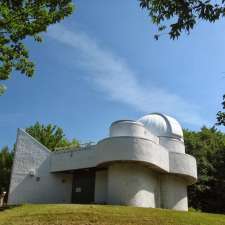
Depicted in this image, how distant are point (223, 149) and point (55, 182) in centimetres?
2107

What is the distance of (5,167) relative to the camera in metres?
42.8

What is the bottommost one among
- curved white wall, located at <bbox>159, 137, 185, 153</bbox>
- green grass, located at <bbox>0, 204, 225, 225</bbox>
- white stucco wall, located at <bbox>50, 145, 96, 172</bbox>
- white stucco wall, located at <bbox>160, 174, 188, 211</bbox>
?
green grass, located at <bbox>0, 204, 225, 225</bbox>

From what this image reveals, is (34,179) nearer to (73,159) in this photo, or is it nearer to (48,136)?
(73,159)

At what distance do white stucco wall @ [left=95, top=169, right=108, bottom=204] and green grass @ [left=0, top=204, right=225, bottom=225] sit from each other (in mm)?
6171

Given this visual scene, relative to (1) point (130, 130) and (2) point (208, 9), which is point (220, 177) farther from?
(2) point (208, 9)

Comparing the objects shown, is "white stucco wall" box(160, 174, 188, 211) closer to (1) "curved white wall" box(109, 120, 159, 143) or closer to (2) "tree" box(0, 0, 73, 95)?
(1) "curved white wall" box(109, 120, 159, 143)

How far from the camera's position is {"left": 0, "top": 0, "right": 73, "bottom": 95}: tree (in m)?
13.8

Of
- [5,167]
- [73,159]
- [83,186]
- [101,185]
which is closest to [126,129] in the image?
[101,185]

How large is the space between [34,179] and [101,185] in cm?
582

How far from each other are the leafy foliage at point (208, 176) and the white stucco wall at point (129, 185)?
13.2 metres

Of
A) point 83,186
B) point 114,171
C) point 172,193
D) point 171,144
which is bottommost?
point 172,193

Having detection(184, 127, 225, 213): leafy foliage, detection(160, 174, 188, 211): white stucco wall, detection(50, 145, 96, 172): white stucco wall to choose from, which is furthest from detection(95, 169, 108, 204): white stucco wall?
detection(184, 127, 225, 213): leafy foliage

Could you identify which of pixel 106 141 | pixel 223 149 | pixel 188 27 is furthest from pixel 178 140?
pixel 188 27

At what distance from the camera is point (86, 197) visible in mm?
28312
